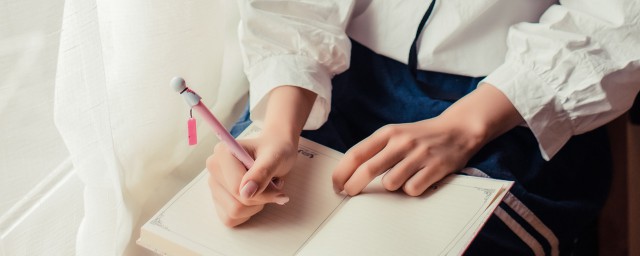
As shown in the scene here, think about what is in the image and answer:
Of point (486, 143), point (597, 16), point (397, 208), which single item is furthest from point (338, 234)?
point (597, 16)

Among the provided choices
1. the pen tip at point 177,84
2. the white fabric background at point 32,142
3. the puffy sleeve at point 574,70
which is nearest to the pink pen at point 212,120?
the pen tip at point 177,84

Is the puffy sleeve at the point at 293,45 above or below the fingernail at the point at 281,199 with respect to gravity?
above

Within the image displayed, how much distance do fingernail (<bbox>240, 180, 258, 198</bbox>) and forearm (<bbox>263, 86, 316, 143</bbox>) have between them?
0.29 feet

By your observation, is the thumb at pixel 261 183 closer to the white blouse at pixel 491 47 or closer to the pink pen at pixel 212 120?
the pink pen at pixel 212 120

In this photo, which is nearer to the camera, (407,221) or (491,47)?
(407,221)

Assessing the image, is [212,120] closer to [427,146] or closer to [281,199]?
[281,199]

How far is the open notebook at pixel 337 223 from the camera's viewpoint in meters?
0.59

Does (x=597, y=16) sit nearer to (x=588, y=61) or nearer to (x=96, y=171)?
(x=588, y=61)

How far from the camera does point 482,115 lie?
2.29 ft

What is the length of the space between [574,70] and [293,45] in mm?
282

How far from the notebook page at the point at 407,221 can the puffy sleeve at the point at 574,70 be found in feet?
0.39

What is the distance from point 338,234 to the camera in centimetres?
61

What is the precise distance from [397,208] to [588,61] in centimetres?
24

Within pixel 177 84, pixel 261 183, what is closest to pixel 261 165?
pixel 261 183
